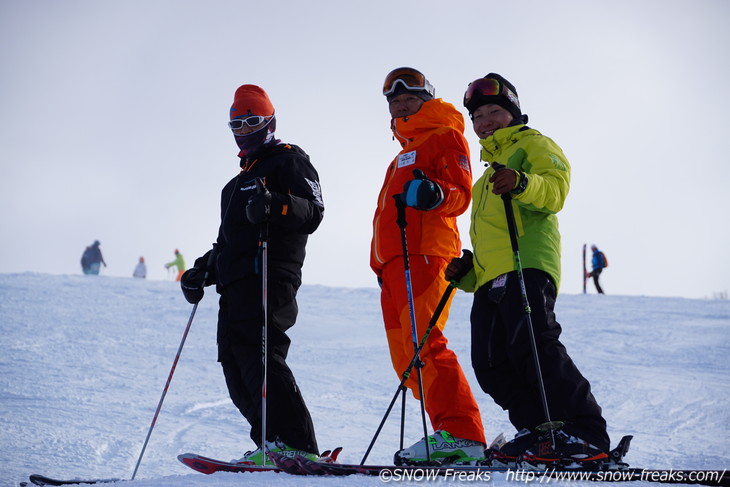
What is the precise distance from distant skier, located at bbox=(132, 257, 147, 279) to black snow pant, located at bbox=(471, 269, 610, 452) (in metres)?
20.6

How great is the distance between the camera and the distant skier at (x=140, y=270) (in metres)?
22.7

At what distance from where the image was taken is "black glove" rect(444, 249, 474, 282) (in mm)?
3584

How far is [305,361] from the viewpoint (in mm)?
8609

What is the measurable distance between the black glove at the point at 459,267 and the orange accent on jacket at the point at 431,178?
9.7 inches

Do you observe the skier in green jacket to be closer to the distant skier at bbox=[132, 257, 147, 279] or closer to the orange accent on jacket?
the orange accent on jacket

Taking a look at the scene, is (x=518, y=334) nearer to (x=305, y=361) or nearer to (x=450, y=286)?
(x=450, y=286)

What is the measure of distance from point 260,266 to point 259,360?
502 mm

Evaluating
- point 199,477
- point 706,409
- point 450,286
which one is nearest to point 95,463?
point 199,477

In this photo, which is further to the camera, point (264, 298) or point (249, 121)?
point (249, 121)

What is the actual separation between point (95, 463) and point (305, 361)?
421 cm

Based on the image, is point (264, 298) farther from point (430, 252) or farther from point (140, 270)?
point (140, 270)

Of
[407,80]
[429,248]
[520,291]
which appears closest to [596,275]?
[407,80]

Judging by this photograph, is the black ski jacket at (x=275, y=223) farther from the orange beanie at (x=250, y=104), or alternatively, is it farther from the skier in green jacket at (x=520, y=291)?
the skier in green jacket at (x=520, y=291)

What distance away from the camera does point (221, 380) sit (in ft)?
24.3
